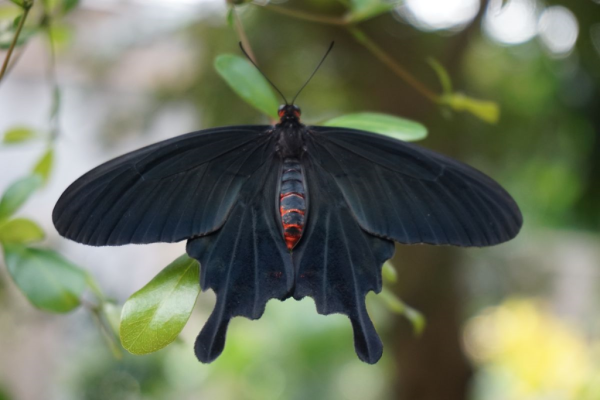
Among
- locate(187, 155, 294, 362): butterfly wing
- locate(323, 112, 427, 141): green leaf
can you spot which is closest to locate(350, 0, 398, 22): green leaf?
locate(323, 112, 427, 141): green leaf

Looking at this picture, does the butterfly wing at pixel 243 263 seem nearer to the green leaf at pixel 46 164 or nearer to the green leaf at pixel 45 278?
the green leaf at pixel 45 278

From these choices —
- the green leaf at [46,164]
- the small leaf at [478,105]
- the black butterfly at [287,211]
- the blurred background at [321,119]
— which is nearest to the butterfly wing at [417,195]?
the black butterfly at [287,211]

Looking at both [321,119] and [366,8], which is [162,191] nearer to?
[366,8]

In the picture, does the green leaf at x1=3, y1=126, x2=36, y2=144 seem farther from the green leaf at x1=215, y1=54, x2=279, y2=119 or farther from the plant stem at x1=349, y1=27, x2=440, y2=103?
the plant stem at x1=349, y1=27, x2=440, y2=103

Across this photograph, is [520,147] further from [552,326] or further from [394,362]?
[552,326]

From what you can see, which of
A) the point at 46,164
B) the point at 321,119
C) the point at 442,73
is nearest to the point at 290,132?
the point at 442,73

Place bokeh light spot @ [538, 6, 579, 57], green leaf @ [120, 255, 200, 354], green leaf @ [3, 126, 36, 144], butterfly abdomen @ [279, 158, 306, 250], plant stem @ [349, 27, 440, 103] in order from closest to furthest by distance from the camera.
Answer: green leaf @ [120, 255, 200, 354], butterfly abdomen @ [279, 158, 306, 250], plant stem @ [349, 27, 440, 103], green leaf @ [3, 126, 36, 144], bokeh light spot @ [538, 6, 579, 57]

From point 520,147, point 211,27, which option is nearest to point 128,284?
point 211,27
